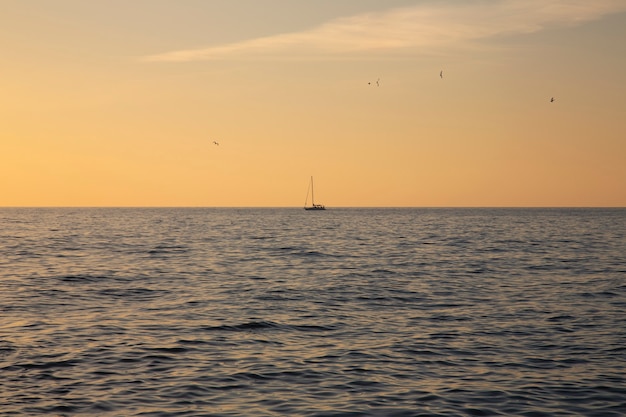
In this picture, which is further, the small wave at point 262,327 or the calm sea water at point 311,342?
the small wave at point 262,327

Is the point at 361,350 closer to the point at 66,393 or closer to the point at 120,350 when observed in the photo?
the point at 120,350

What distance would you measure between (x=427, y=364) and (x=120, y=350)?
8769mm

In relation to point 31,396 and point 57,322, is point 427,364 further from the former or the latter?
point 57,322

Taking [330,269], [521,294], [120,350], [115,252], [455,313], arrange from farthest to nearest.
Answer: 1. [115,252]
2. [330,269]
3. [521,294]
4. [455,313]
5. [120,350]

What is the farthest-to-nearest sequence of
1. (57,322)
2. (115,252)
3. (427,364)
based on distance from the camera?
(115,252) → (57,322) → (427,364)

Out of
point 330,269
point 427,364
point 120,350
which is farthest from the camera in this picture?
point 330,269

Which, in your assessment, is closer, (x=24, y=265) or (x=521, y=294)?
(x=521, y=294)

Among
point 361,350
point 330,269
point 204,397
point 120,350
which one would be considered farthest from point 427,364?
point 330,269

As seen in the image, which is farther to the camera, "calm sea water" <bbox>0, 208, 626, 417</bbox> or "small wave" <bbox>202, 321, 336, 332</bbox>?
"small wave" <bbox>202, 321, 336, 332</bbox>

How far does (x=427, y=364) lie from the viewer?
63.6ft

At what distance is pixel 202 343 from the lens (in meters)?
22.0

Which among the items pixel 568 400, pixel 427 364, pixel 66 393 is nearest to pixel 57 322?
pixel 66 393

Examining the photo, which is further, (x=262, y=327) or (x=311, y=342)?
(x=262, y=327)

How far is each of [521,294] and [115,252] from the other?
3797 centimetres
